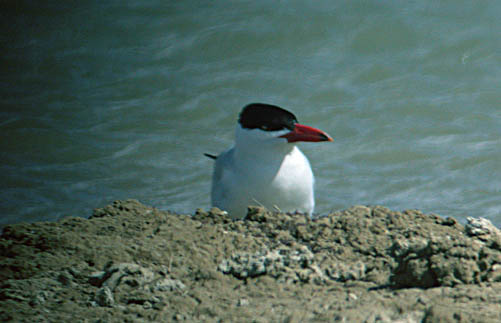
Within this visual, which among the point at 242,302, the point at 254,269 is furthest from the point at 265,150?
the point at 242,302

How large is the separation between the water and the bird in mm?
3589

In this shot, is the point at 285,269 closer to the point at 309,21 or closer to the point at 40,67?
the point at 309,21

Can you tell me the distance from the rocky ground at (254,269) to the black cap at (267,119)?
3.67 feet

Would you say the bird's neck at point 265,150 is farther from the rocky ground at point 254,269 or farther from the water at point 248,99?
the water at point 248,99

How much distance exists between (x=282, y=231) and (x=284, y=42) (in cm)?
1036

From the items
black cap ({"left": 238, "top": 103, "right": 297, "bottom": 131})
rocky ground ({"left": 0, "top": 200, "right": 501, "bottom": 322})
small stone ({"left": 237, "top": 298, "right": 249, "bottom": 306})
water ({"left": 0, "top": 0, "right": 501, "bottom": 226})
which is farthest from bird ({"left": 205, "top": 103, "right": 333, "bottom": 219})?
water ({"left": 0, "top": 0, "right": 501, "bottom": 226})

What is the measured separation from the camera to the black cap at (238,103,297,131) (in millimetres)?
5145

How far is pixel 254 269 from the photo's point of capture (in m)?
3.27

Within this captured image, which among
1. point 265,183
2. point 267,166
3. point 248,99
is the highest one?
point 248,99

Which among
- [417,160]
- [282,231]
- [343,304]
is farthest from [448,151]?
[343,304]

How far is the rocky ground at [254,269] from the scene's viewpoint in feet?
9.19

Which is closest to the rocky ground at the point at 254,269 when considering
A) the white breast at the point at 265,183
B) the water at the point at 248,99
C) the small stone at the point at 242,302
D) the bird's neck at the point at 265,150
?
the small stone at the point at 242,302

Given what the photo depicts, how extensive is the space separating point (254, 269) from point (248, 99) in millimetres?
9275

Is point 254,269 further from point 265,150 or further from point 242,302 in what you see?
point 265,150
